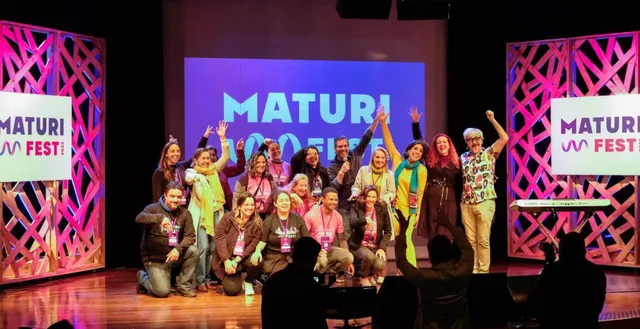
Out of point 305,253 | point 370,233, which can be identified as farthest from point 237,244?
point 305,253

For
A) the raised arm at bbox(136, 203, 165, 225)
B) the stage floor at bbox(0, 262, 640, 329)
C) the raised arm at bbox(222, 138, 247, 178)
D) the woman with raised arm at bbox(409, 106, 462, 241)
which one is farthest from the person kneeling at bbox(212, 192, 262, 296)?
the woman with raised arm at bbox(409, 106, 462, 241)

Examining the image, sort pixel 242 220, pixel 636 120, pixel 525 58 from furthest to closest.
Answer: pixel 525 58
pixel 636 120
pixel 242 220

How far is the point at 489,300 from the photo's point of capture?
17.4 ft

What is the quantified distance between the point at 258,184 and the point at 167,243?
947 millimetres

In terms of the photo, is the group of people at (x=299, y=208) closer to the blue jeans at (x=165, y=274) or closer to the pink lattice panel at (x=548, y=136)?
the blue jeans at (x=165, y=274)

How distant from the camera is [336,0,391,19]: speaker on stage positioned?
7.03 m

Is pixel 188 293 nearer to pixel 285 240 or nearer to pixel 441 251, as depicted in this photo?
pixel 285 240

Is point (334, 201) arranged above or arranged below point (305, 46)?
below

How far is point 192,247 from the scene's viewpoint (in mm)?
7090

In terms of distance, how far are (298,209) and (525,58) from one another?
125 inches

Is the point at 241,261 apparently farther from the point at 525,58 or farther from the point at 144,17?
the point at 525,58

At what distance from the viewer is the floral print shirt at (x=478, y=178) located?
7.33 metres

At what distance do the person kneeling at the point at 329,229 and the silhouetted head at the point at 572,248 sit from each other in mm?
3365

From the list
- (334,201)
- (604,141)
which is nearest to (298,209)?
(334,201)
